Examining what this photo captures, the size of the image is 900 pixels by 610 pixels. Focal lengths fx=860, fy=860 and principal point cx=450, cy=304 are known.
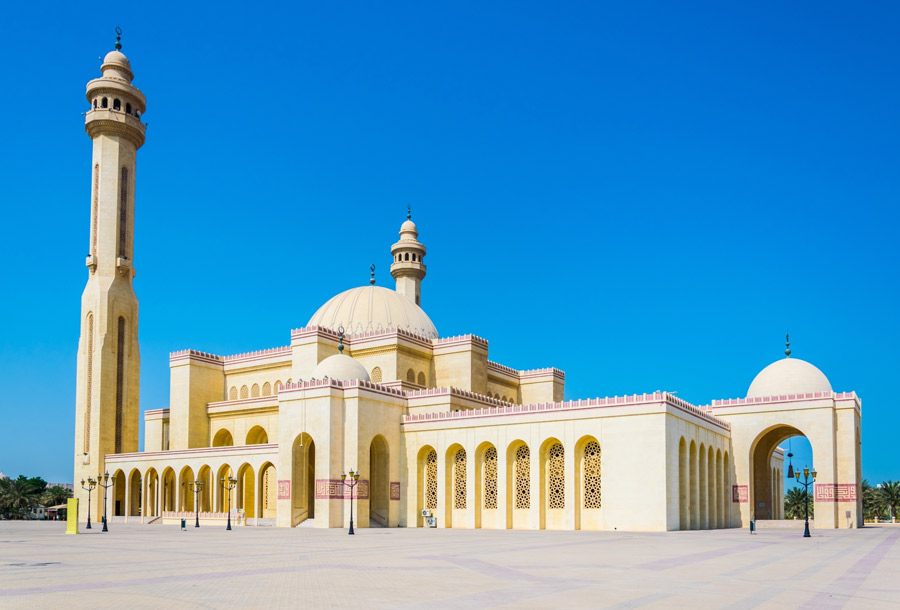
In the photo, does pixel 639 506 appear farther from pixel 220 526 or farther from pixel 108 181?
pixel 108 181

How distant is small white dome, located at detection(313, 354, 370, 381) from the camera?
125ft

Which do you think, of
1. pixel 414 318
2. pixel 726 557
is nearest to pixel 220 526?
pixel 414 318

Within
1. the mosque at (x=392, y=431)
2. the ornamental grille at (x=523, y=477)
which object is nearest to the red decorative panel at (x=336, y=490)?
the mosque at (x=392, y=431)

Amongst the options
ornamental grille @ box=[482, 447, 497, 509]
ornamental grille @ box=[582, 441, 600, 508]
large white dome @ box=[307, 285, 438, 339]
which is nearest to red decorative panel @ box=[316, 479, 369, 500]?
ornamental grille @ box=[482, 447, 497, 509]

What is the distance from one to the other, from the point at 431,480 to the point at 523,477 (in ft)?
15.4

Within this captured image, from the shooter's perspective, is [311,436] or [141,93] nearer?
[311,436]

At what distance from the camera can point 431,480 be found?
127ft

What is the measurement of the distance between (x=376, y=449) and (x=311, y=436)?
3927 millimetres

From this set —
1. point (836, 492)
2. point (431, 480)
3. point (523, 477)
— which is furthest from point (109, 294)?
point (836, 492)

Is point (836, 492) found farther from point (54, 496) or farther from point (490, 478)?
point (54, 496)

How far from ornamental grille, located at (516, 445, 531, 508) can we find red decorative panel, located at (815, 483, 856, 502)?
519 inches

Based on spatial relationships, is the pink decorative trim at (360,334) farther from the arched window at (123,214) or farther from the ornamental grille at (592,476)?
the ornamental grille at (592,476)

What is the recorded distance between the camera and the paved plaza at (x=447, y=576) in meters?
11.0

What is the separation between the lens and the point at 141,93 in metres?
49.9
